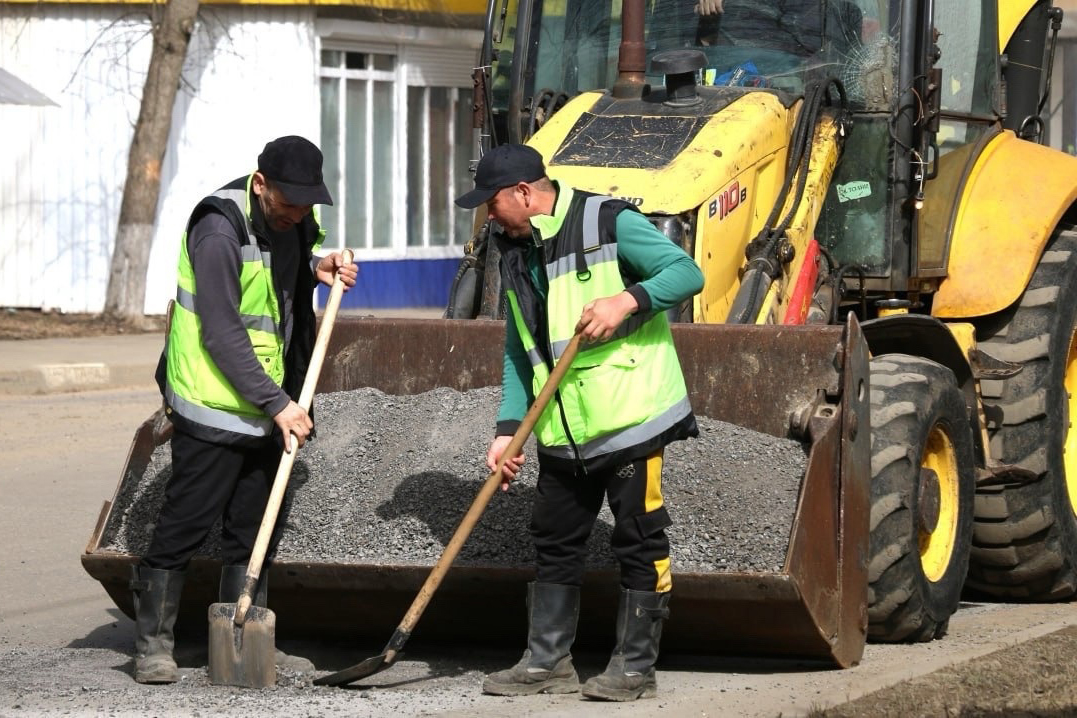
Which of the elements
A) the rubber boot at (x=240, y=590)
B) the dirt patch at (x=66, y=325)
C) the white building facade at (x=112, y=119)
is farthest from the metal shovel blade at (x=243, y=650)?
the white building facade at (x=112, y=119)

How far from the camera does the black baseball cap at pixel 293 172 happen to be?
5.39 meters

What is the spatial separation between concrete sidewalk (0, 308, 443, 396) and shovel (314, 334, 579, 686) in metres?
7.16

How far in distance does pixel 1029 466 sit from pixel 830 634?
1.84 m

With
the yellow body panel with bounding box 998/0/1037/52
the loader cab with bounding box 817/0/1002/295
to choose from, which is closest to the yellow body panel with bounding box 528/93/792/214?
the loader cab with bounding box 817/0/1002/295

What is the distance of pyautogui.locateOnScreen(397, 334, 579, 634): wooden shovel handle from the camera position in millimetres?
5105

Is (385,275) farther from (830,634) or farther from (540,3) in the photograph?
(830,634)

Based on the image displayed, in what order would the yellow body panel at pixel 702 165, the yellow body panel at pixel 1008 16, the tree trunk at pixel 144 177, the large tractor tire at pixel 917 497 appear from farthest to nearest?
the tree trunk at pixel 144 177, the yellow body panel at pixel 1008 16, the yellow body panel at pixel 702 165, the large tractor tire at pixel 917 497

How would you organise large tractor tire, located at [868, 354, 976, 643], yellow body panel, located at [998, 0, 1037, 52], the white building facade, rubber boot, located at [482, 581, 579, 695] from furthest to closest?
the white building facade → yellow body panel, located at [998, 0, 1037, 52] → large tractor tire, located at [868, 354, 976, 643] → rubber boot, located at [482, 581, 579, 695]

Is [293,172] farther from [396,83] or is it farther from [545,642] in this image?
[396,83]

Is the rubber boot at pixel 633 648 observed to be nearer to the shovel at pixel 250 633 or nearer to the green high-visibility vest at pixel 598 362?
the green high-visibility vest at pixel 598 362

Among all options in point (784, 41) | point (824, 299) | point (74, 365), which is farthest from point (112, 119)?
point (824, 299)

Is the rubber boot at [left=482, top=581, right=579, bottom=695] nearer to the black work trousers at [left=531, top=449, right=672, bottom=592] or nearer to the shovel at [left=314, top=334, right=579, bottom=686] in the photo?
the black work trousers at [left=531, top=449, right=672, bottom=592]

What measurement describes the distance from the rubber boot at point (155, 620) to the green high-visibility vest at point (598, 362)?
1.24m

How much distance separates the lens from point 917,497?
5.96 m
